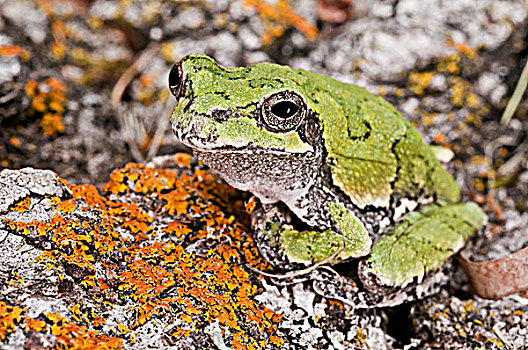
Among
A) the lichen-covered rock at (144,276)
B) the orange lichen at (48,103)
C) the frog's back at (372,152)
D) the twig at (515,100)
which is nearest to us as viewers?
the lichen-covered rock at (144,276)

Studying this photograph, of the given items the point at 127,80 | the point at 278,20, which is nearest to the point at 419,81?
the point at 278,20

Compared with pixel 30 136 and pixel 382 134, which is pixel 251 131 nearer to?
pixel 382 134

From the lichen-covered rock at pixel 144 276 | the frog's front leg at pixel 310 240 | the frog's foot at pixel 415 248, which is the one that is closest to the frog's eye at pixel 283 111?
the frog's front leg at pixel 310 240

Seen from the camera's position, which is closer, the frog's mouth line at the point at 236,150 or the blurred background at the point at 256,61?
the frog's mouth line at the point at 236,150

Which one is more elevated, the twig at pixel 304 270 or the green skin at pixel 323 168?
the green skin at pixel 323 168

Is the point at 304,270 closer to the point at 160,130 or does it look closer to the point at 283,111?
the point at 283,111

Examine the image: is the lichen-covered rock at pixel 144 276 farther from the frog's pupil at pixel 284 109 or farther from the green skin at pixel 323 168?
the frog's pupil at pixel 284 109

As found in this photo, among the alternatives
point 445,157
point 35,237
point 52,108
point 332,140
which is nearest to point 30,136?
point 52,108
